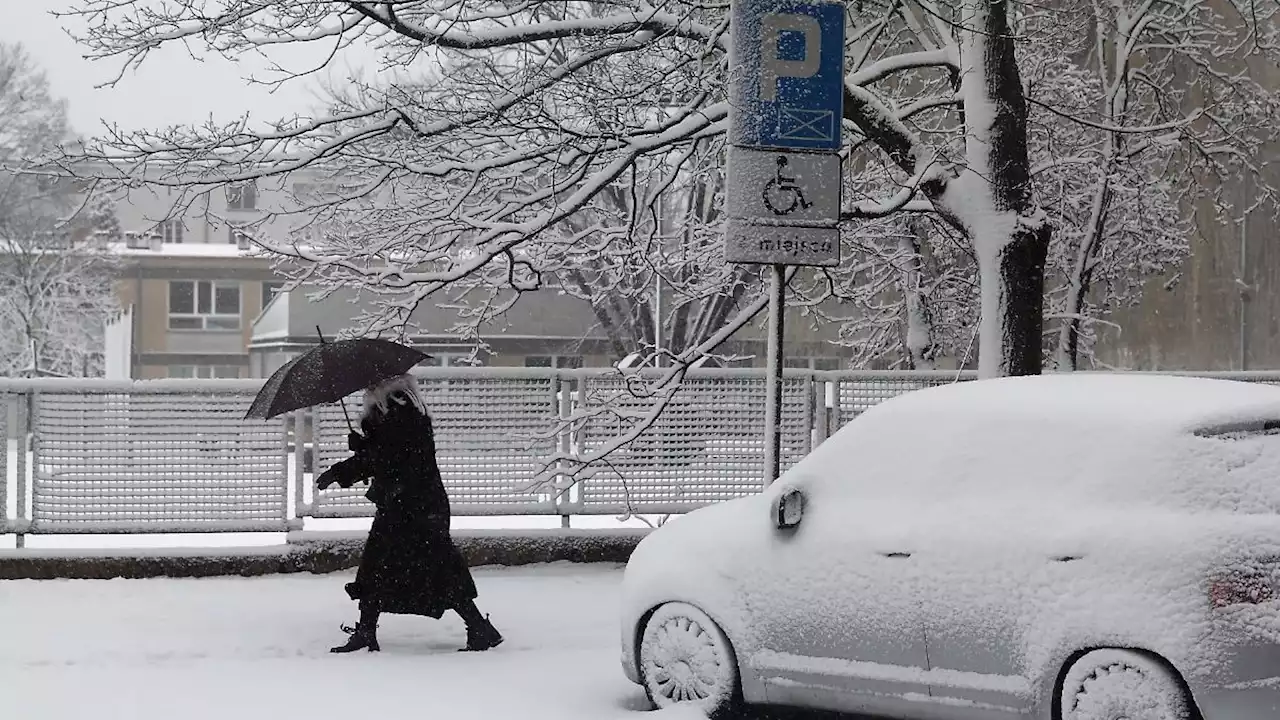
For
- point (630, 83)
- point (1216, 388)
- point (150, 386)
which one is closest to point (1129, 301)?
point (630, 83)

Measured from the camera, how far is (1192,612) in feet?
18.0

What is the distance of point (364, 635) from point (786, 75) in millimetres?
4166

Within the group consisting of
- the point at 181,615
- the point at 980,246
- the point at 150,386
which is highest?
the point at 980,246

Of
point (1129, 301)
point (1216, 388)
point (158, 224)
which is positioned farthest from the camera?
point (1129, 301)

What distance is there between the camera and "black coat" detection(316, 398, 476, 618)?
Result: 8.78 m

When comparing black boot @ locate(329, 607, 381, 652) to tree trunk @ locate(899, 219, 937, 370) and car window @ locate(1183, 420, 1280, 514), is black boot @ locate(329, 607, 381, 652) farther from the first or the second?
tree trunk @ locate(899, 219, 937, 370)

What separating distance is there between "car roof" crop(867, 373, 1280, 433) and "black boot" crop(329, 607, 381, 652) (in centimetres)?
357

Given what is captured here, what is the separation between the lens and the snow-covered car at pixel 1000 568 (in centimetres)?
553

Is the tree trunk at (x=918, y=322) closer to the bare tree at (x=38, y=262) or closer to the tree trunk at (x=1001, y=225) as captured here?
the tree trunk at (x=1001, y=225)

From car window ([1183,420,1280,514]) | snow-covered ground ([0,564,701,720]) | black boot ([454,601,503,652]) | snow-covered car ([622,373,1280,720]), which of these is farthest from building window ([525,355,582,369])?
car window ([1183,420,1280,514])

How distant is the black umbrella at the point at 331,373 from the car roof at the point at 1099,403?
316 cm

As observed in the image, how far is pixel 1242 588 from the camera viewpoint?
5.46m

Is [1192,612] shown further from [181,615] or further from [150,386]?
[150,386]

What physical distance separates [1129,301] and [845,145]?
12.7 meters
